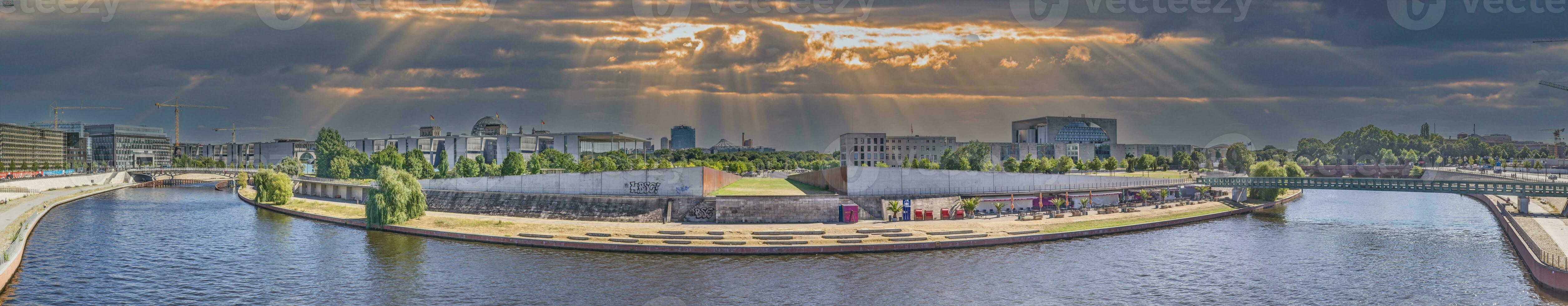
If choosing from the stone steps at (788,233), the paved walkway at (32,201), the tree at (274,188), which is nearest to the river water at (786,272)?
the stone steps at (788,233)

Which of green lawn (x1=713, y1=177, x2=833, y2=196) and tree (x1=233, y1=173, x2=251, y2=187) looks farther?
tree (x1=233, y1=173, x2=251, y2=187)

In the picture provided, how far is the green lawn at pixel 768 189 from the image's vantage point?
75.6 m

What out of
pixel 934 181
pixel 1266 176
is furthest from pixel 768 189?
pixel 1266 176

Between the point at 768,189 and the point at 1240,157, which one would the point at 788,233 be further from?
the point at 1240,157

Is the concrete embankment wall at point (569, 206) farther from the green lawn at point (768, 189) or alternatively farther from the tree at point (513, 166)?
the tree at point (513, 166)

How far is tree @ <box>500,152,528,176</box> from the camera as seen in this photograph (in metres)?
128

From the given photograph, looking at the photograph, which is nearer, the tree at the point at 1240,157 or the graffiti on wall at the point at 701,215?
the graffiti on wall at the point at 701,215

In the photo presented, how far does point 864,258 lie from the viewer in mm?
50156

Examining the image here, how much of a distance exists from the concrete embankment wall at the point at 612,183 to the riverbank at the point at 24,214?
27824 mm

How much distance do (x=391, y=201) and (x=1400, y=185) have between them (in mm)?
88524

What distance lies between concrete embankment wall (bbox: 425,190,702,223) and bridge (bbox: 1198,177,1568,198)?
58.8 metres

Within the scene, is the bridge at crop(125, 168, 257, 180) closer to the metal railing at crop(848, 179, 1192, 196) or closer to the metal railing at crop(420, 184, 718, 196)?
the metal railing at crop(420, 184, 718, 196)

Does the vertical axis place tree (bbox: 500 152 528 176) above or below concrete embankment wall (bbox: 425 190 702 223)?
above

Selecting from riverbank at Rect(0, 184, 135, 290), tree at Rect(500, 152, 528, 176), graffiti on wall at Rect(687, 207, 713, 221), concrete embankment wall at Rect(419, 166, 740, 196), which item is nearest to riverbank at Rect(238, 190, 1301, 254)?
graffiti on wall at Rect(687, 207, 713, 221)
